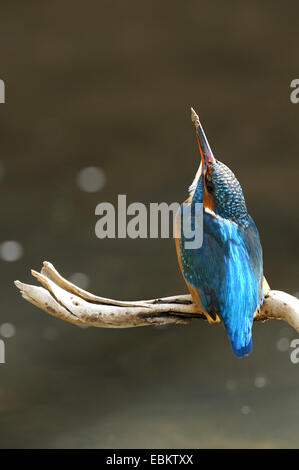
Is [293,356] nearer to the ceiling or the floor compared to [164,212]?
nearer to the floor

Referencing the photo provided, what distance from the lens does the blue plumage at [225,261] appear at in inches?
70.6

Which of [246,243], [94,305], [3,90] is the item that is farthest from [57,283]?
[3,90]

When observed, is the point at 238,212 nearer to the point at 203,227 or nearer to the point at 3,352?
the point at 203,227

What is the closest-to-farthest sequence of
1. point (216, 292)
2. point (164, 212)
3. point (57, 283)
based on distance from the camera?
point (216, 292), point (57, 283), point (164, 212)

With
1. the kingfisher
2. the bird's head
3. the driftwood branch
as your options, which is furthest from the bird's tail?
the bird's head

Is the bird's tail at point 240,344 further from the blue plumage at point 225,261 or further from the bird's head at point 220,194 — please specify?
the bird's head at point 220,194

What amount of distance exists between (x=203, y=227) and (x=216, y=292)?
197mm

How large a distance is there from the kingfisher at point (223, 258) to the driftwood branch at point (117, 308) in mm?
69

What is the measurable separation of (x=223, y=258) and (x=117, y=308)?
367 millimetres

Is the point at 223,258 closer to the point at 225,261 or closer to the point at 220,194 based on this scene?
the point at 225,261

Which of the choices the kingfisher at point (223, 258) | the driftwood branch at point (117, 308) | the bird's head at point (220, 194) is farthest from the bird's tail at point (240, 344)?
the bird's head at point (220, 194)

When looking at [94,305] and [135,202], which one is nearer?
[94,305]

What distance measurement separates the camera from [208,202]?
184cm

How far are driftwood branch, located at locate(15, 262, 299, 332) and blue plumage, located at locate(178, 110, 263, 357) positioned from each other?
8cm
